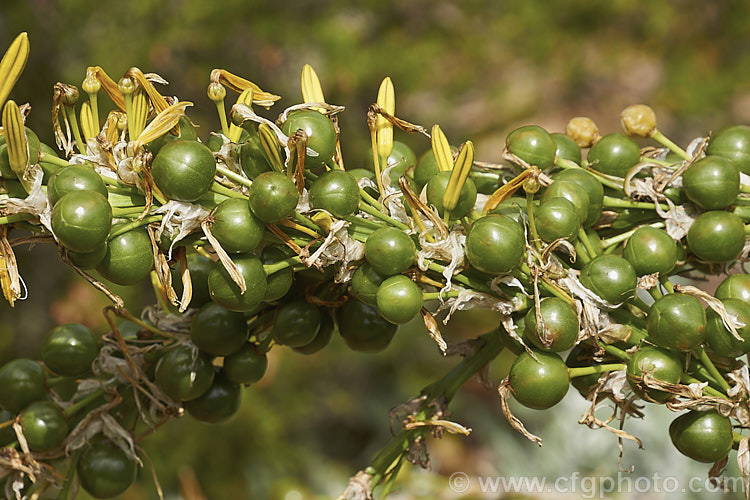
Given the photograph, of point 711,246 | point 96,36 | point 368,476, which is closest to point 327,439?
point 96,36

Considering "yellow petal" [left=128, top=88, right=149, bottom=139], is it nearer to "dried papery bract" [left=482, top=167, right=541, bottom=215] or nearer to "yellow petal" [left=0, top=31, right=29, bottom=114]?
"yellow petal" [left=0, top=31, right=29, bottom=114]

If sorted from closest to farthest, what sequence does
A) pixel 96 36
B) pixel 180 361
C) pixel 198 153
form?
1. pixel 198 153
2. pixel 180 361
3. pixel 96 36

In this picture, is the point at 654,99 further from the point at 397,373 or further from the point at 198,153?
the point at 198,153

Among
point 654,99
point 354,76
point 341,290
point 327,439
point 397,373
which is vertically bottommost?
point 327,439

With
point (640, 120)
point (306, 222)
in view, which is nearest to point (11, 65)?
point (306, 222)

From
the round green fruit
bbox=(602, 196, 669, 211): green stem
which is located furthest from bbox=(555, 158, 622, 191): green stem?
the round green fruit
